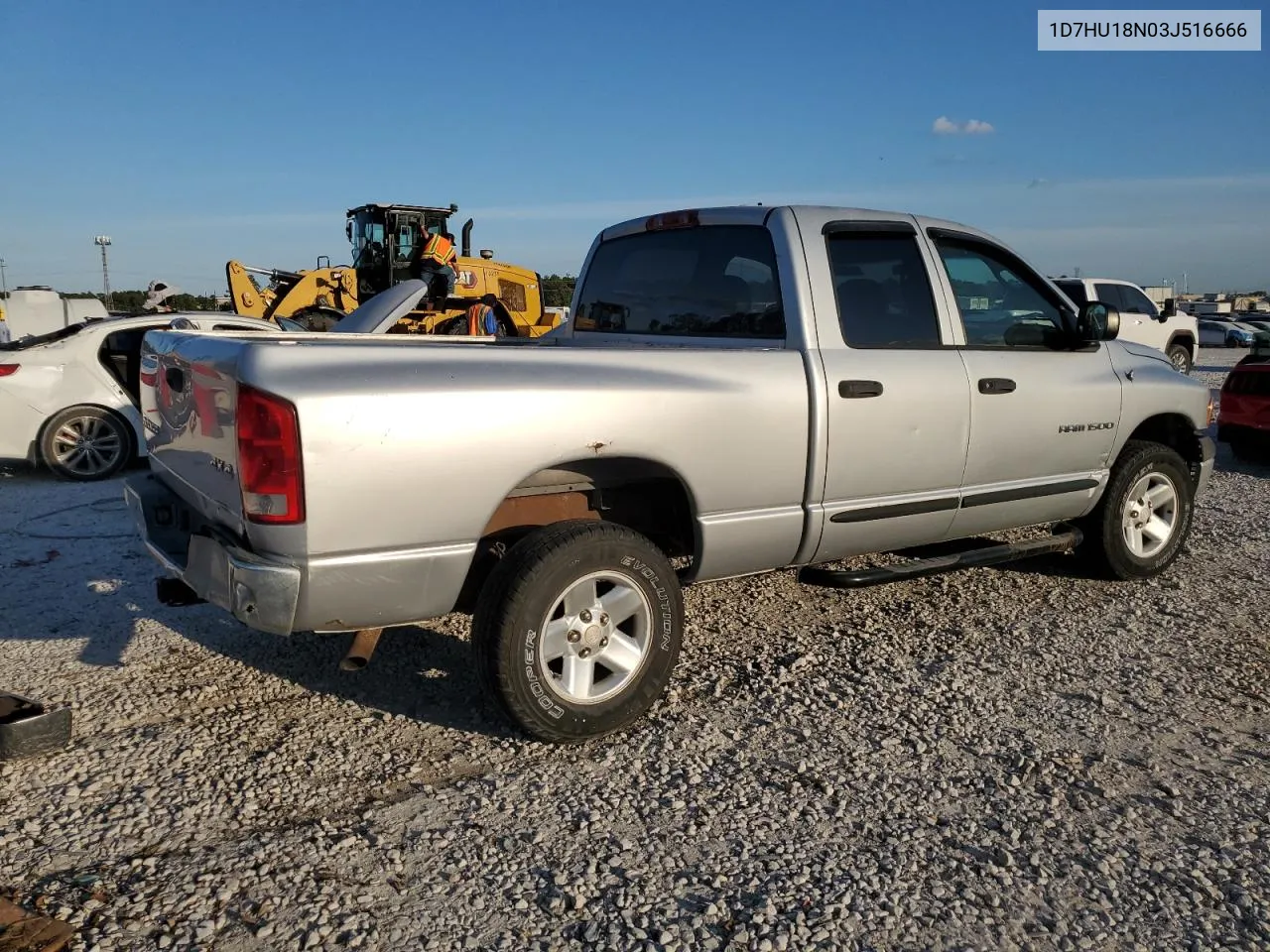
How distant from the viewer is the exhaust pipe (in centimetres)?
321

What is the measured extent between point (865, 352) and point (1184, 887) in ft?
7.39

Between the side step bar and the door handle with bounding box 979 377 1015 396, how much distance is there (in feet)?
2.56

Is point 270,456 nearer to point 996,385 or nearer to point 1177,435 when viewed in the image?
point 996,385

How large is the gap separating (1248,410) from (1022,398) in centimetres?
645

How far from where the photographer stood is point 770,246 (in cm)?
413

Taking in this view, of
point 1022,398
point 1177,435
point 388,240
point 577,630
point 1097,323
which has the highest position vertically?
point 388,240

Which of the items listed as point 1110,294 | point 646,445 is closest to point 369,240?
point 1110,294

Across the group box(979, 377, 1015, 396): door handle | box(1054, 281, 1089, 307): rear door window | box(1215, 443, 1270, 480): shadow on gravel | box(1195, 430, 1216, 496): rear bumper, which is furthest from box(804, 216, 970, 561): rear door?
box(1054, 281, 1089, 307): rear door window

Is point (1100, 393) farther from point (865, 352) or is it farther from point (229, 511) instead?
point (229, 511)

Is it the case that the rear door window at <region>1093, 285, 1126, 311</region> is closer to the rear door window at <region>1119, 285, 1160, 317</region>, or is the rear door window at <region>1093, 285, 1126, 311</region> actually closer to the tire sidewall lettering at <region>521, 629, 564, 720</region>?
the rear door window at <region>1119, 285, 1160, 317</region>

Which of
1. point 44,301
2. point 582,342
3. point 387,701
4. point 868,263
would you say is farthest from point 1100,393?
point 44,301

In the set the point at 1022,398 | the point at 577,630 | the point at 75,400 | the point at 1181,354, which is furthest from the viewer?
the point at 1181,354

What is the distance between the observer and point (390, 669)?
13.7ft

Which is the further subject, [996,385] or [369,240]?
[369,240]
